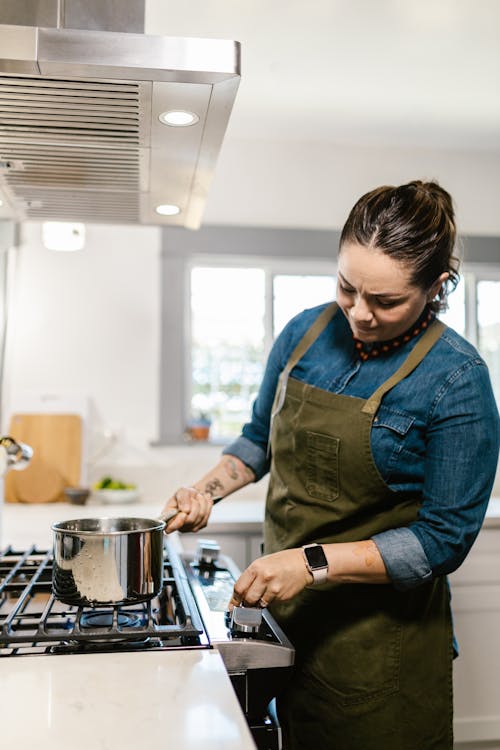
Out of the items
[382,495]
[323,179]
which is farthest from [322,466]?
[323,179]

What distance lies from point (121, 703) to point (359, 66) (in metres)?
2.32

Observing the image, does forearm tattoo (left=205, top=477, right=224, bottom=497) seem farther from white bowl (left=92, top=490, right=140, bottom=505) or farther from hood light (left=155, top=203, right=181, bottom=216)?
white bowl (left=92, top=490, right=140, bottom=505)

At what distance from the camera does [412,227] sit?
1.19m

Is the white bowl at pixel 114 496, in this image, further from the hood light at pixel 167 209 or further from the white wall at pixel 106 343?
the hood light at pixel 167 209

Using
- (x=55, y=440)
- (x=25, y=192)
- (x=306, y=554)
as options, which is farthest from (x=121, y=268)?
(x=306, y=554)

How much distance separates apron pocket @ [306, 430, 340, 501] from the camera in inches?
51.0

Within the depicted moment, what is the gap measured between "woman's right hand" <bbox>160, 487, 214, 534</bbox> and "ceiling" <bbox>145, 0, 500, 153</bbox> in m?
1.53

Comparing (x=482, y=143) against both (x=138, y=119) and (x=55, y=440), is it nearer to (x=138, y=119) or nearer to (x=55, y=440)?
(x=55, y=440)

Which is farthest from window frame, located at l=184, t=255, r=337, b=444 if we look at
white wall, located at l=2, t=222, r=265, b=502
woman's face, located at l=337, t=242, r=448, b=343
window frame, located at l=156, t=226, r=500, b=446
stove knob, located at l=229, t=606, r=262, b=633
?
stove knob, located at l=229, t=606, r=262, b=633

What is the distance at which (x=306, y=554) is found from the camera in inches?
44.5

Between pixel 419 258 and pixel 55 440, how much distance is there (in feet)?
6.79

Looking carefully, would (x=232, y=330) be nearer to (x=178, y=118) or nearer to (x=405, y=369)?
(x=405, y=369)

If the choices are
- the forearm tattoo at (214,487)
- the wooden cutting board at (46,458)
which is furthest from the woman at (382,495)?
the wooden cutting board at (46,458)

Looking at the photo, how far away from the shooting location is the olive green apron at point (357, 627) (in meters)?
1.25
